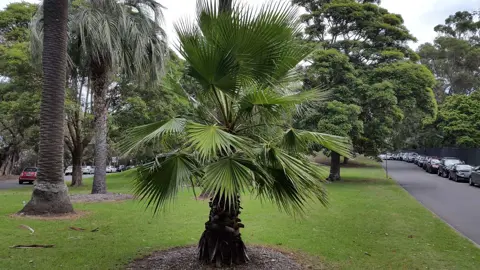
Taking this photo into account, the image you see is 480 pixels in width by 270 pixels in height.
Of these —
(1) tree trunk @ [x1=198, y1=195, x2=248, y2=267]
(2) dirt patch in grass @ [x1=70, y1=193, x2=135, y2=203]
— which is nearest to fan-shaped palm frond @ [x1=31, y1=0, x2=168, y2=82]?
(2) dirt patch in grass @ [x1=70, y1=193, x2=135, y2=203]

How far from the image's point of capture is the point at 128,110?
77.3 feet

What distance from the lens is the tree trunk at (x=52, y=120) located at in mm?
10602

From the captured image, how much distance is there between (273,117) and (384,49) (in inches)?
868

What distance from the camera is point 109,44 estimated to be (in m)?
14.6

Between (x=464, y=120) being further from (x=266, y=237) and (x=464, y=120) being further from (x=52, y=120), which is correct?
(x=52, y=120)

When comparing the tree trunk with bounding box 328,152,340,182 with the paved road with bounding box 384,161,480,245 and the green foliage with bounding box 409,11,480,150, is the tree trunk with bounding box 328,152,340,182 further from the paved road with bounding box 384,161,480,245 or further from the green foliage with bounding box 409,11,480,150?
the green foliage with bounding box 409,11,480,150

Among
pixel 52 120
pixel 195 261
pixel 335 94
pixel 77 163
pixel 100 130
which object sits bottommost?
pixel 195 261

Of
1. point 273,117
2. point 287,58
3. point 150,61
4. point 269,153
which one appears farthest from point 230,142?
point 150,61

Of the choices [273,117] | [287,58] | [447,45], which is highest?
[447,45]

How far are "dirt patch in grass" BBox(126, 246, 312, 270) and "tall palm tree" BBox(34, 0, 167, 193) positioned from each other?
383 inches

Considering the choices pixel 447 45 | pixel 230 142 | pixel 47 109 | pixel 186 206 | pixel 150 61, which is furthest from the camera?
pixel 447 45

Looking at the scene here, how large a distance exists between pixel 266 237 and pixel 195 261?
2623mm

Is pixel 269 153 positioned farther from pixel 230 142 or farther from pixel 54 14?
pixel 54 14

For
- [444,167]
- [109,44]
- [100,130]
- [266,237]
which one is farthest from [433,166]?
[266,237]
